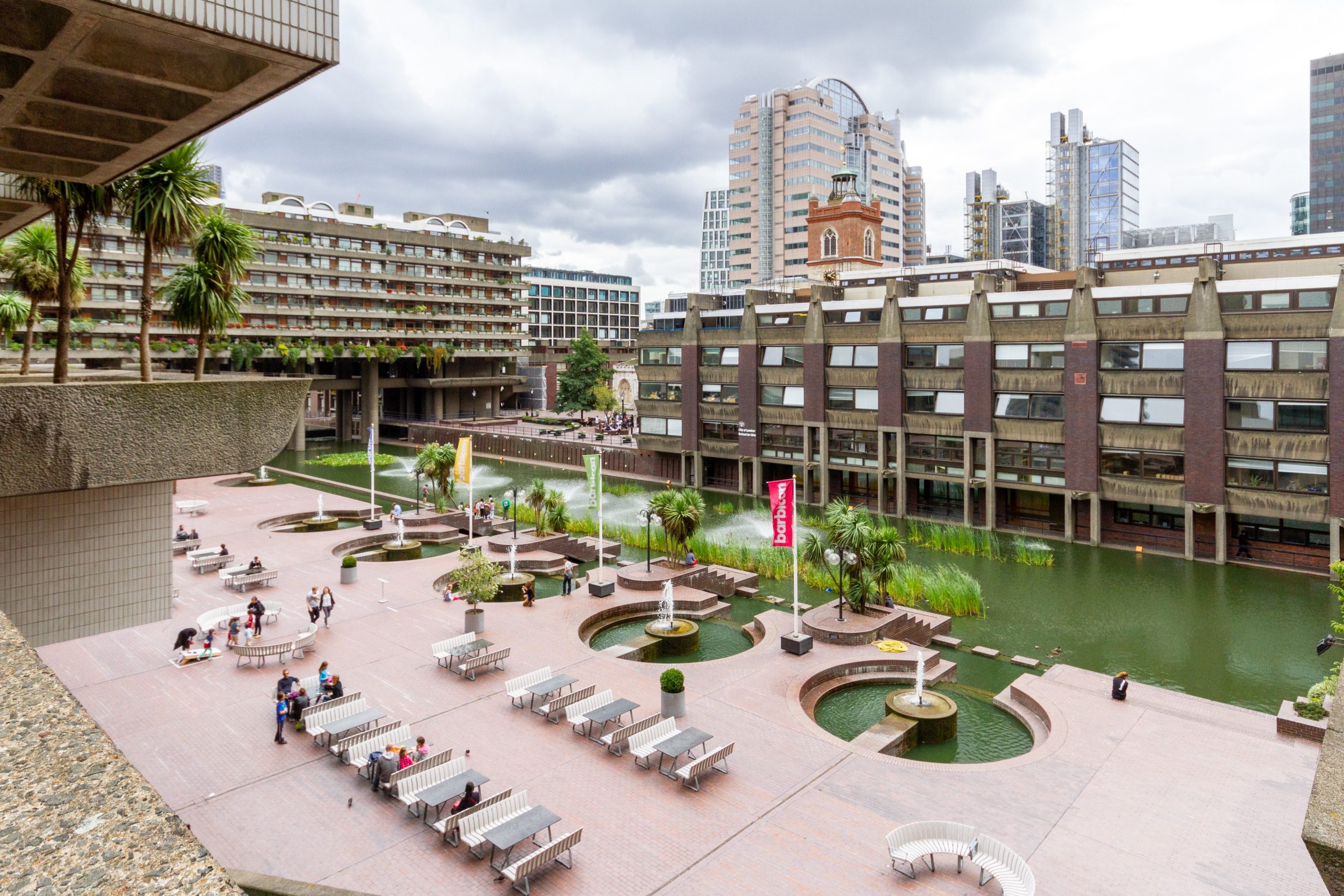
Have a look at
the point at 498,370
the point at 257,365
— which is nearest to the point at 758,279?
the point at 498,370

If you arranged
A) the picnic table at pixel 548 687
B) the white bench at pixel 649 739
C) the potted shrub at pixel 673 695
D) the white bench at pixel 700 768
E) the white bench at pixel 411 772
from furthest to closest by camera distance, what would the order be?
1. the picnic table at pixel 548 687
2. the potted shrub at pixel 673 695
3. the white bench at pixel 649 739
4. the white bench at pixel 700 768
5. the white bench at pixel 411 772

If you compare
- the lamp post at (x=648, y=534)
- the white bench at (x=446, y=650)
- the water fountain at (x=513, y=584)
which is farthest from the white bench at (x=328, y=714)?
the lamp post at (x=648, y=534)

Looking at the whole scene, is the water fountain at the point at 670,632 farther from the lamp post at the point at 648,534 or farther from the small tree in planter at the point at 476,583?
the small tree in planter at the point at 476,583

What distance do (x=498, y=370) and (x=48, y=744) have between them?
11006 centimetres

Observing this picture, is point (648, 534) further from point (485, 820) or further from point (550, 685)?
point (485, 820)

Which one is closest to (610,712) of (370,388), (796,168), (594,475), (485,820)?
(485,820)

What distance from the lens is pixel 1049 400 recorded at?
45.8 meters

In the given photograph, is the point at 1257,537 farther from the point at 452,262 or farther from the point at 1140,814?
the point at 452,262

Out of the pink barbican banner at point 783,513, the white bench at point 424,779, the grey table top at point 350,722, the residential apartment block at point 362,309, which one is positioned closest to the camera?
the white bench at point 424,779

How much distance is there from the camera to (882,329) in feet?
171

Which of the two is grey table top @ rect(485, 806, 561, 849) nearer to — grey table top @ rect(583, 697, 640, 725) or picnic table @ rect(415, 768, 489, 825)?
picnic table @ rect(415, 768, 489, 825)

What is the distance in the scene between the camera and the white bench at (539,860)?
45.7ft

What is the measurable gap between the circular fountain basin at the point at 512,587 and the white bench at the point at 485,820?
54.8ft

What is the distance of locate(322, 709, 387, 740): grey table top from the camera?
63.2 ft
